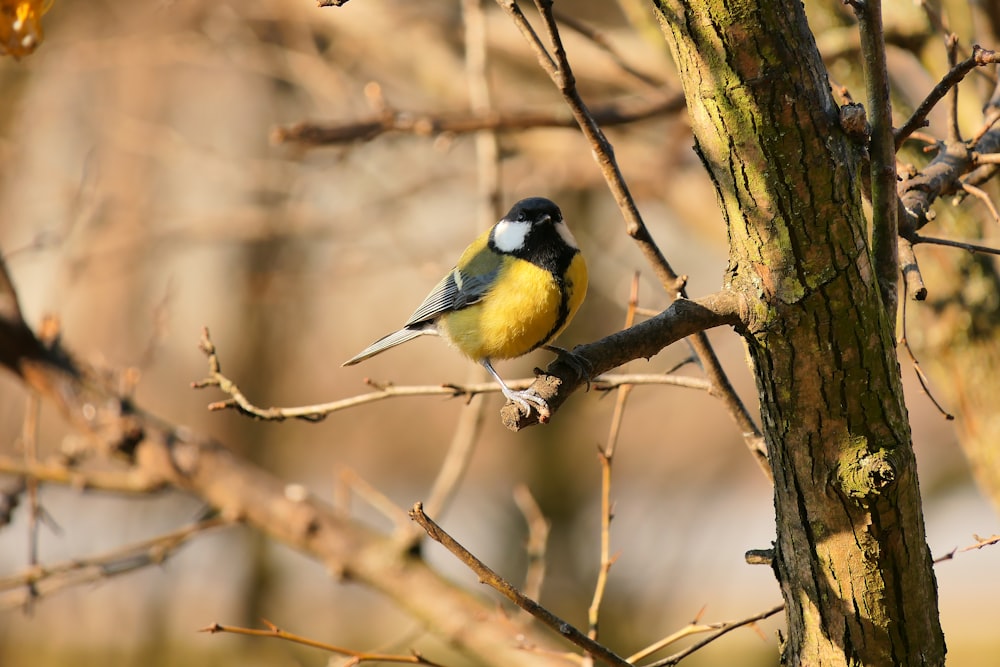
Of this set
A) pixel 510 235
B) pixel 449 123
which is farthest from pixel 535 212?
A: pixel 449 123

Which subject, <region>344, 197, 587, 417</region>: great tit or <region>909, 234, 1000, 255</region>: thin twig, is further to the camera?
<region>344, 197, 587, 417</region>: great tit

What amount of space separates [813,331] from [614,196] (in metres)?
0.48

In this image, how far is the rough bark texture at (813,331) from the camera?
1.34m

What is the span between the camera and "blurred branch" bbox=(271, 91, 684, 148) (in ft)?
9.56

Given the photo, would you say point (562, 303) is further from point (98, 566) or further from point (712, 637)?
point (98, 566)

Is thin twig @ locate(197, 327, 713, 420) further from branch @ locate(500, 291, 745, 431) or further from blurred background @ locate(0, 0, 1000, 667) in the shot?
blurred background @ locate(0, 0, 1000, 667)

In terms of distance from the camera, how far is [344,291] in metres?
6.17

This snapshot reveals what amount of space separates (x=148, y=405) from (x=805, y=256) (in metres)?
7.15

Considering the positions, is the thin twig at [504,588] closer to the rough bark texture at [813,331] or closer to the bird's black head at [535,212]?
the rough bark texture at [813,331]

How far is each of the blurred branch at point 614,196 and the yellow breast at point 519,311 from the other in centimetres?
63

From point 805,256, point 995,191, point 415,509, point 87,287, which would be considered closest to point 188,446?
point 415,509

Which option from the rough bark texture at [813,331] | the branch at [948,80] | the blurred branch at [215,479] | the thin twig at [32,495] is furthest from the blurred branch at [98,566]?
the branch at [948,80]

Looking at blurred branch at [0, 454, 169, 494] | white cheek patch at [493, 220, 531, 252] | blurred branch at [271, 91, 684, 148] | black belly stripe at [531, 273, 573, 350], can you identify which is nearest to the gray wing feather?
white cheek patch at [493, 220, 531, 252]

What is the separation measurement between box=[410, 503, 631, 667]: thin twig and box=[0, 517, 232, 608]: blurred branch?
1717 mm
